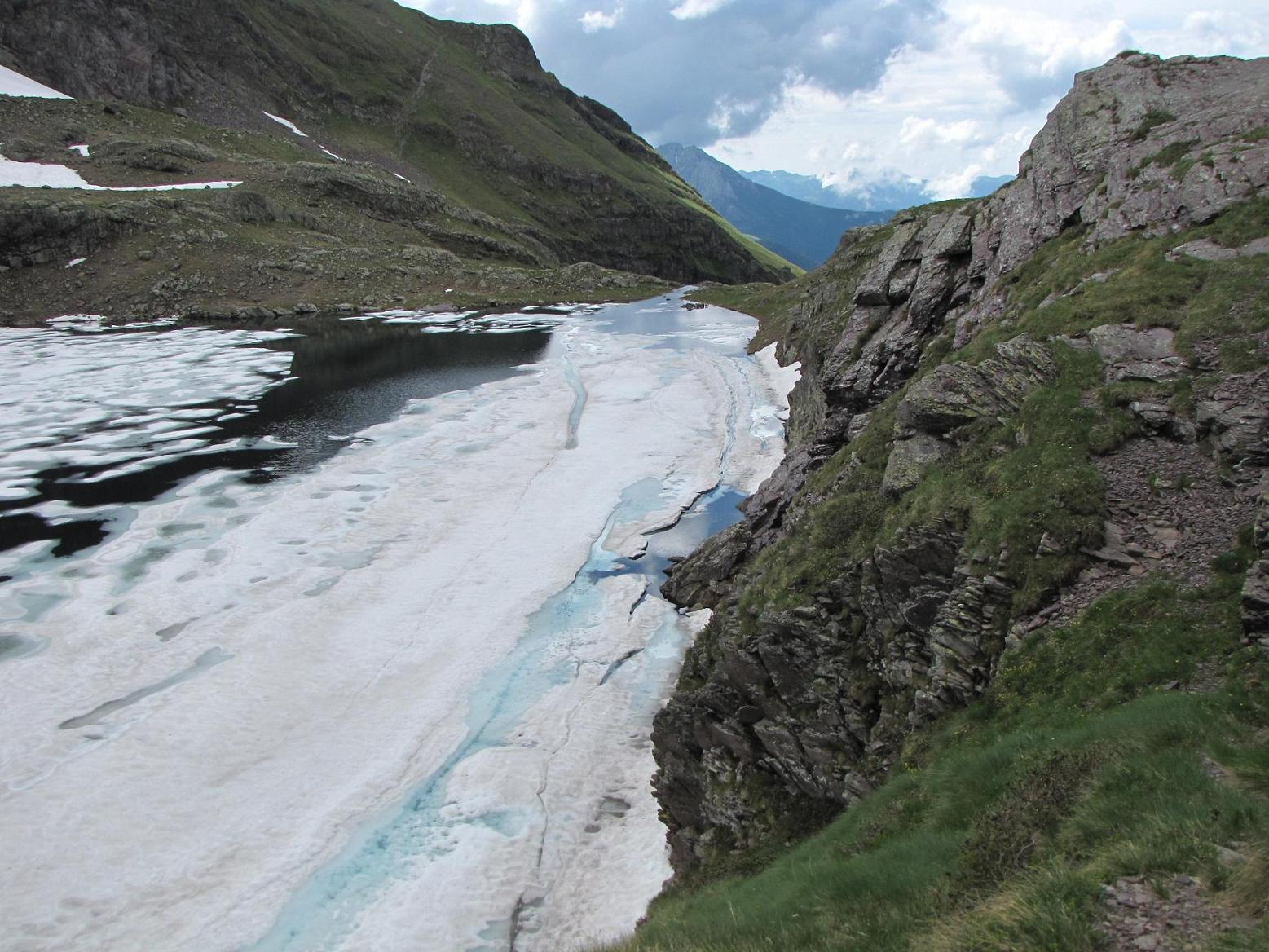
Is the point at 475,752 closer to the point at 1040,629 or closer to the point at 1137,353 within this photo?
the point at 1040,629

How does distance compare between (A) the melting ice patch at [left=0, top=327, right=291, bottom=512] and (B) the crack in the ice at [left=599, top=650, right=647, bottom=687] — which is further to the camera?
(A) the melting ice patch at [left=0, top=327, right=291, bottom=512]

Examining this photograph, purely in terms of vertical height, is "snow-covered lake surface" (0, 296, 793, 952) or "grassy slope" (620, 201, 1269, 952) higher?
"grassy slope" (620, 201, 1269, 952)

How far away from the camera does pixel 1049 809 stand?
32.3 feet

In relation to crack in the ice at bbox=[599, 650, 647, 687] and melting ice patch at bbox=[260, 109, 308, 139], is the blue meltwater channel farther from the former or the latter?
melting ice patch at bbox=[260, 109, 308, 139]

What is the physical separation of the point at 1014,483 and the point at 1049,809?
762cm

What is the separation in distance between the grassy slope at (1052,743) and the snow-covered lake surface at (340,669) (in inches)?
229

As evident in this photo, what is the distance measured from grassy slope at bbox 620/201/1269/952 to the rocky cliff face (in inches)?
4.2

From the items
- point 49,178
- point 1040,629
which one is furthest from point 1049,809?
point 49,178

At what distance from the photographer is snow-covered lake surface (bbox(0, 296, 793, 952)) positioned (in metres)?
17.9

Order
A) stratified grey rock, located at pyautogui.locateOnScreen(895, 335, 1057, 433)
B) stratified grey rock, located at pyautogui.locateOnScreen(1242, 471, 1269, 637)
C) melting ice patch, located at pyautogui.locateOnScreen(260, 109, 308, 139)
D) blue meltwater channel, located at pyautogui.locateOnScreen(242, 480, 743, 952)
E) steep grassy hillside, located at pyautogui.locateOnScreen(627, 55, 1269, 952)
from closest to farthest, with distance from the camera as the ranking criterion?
steep grassy hillside, located at pyautogui.locateOnScreen(627, 55, 1269, 952)
stratified grey rock, located at pyautogui.locateOnScreen(1242, 471, 1269, 637)
blue meltwater channel, located at pyautogui.locateOnScreen(242, 480, 743, 952)
stratified grey rock, located at pyautogui.locateOnScreen(895, 335, 1057, 433)
melting ice patch, located at pyautogui.locateOnScreen(260, 109, 308, 139)

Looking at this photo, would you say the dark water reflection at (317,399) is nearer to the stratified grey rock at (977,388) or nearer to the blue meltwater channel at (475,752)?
the blue meltwater channel at (475,752)

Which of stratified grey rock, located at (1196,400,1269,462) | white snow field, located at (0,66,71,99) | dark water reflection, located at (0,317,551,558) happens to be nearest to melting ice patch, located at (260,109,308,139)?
white snow field, located at (0,66,71,99)

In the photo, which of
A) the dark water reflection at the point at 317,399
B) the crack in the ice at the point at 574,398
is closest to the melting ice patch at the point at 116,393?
the dark water reflection at the point at 317,399

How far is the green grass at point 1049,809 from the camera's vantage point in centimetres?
821
